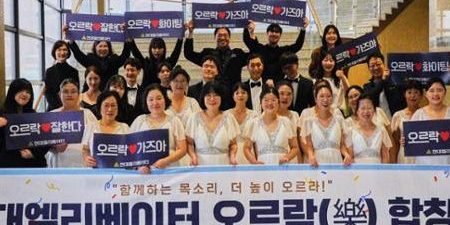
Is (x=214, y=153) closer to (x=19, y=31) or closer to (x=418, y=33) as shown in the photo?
(x=19, y=31)

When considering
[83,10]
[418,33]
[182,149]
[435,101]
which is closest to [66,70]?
[182,149]

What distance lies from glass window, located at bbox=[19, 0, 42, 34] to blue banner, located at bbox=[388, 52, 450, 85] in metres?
5.76

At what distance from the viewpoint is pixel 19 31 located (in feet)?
28.1

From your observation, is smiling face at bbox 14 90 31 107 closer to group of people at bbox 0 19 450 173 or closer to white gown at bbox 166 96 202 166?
group of people at bbox 0 19 450 173

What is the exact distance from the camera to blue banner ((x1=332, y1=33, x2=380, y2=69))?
5.38 metres

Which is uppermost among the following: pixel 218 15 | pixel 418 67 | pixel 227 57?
pixel 218 15

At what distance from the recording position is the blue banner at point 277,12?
19.2 feet

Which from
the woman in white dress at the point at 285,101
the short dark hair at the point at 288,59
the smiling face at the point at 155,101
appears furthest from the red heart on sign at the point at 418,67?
the smiling face at the point at 155,101

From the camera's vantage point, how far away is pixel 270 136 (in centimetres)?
412

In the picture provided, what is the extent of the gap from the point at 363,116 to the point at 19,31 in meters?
6.07

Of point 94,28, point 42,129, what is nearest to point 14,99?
point 42,129

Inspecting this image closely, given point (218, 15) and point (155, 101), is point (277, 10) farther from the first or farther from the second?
point (155, 101)

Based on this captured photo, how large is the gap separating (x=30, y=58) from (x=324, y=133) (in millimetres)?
6438

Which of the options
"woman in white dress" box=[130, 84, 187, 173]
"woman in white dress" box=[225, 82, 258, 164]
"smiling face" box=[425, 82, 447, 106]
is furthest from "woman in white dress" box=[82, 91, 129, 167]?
"smiling face" box=[425, 82, 447, 106]
